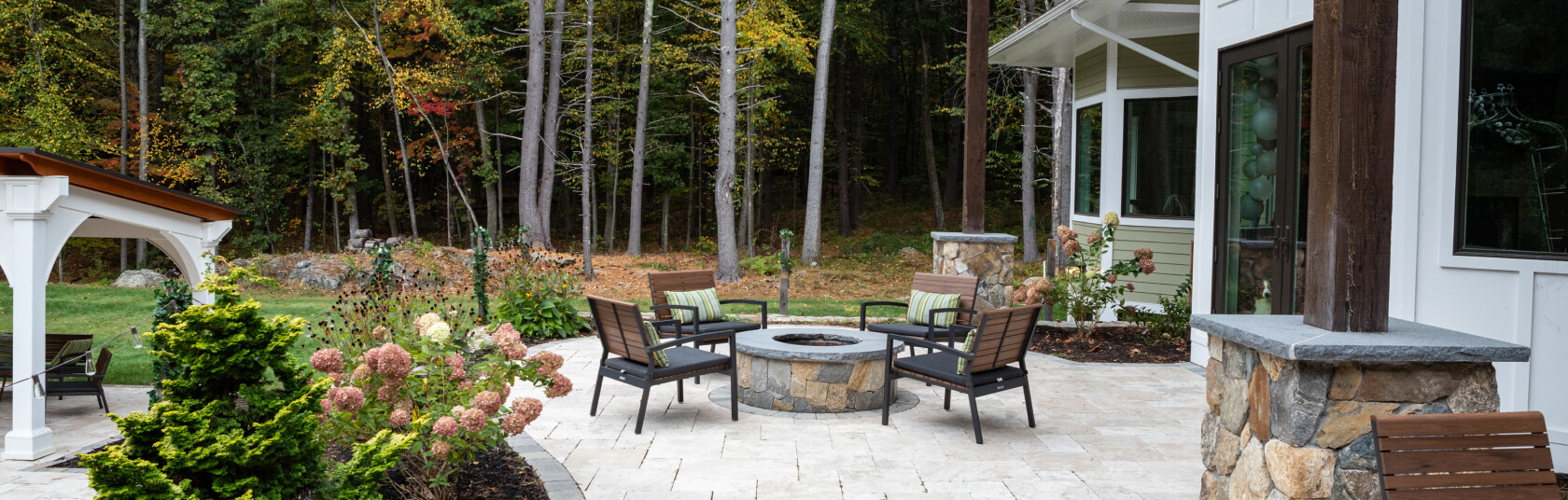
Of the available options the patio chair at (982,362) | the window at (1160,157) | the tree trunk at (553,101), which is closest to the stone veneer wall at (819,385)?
the patio chair at (982,362)

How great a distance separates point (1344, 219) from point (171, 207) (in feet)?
19.8

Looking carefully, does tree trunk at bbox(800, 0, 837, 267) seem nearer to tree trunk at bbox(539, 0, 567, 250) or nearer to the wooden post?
tree trunk at bbox(539, 0, 567, 250)

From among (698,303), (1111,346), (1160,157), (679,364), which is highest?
(1160,157)

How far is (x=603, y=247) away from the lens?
69.2 ft

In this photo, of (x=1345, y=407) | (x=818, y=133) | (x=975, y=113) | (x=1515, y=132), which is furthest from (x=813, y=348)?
(x=818, y=133)

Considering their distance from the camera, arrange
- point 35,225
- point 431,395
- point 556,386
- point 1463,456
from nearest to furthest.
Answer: point 1463,456 → point 431,395 → point 556,386 → point 35,225

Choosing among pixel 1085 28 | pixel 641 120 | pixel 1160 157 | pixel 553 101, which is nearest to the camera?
pixel 1085 28

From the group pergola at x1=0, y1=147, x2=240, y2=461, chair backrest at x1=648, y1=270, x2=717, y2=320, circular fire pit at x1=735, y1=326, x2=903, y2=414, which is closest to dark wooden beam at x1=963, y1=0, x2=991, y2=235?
chair backrest at x1=648, y1=270, x2=717, y2=320

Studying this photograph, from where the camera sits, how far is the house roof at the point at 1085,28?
25.7ft

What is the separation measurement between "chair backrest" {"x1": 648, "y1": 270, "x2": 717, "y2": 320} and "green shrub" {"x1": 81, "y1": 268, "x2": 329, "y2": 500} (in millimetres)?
4335

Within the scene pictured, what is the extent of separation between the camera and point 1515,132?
14.1 ft

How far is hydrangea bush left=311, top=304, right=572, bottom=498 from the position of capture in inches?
126

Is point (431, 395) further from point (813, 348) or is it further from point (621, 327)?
point (813, 348)

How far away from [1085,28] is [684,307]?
5197mm
